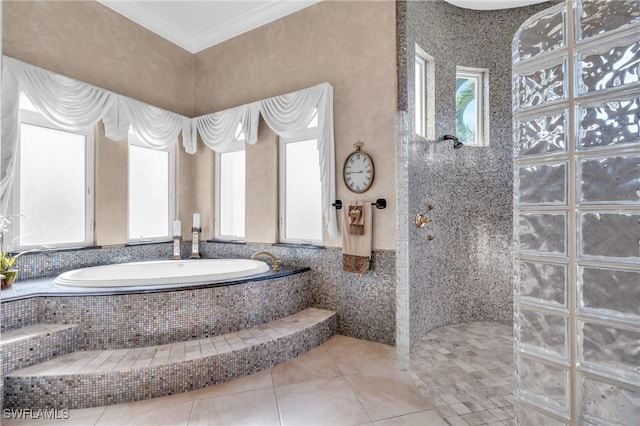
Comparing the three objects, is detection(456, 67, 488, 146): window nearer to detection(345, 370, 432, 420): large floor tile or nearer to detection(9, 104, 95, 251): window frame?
detection(345, 370, 432, 420): large floor tile

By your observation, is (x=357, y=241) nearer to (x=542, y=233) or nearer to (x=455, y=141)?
(x=455, y=141)

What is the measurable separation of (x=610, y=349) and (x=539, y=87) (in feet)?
1.86

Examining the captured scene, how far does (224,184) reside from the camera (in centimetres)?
402

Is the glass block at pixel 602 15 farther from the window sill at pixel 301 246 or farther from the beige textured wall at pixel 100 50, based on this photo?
the beige textured wall at pixel 100 50

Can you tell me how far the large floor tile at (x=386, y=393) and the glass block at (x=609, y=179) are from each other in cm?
161

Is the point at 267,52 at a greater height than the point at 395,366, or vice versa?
the point at 267,52

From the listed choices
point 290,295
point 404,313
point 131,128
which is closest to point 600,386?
point 404,313

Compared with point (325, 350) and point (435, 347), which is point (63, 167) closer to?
point (325, 350)

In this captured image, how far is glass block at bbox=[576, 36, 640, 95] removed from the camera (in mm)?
575

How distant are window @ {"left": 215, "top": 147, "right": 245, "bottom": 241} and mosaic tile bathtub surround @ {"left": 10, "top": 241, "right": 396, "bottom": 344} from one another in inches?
31.1

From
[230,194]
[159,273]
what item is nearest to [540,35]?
[159,273]

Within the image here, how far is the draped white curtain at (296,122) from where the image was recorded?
9.84 ft

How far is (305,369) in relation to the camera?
2.27 meters

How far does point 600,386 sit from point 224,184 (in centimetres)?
391
